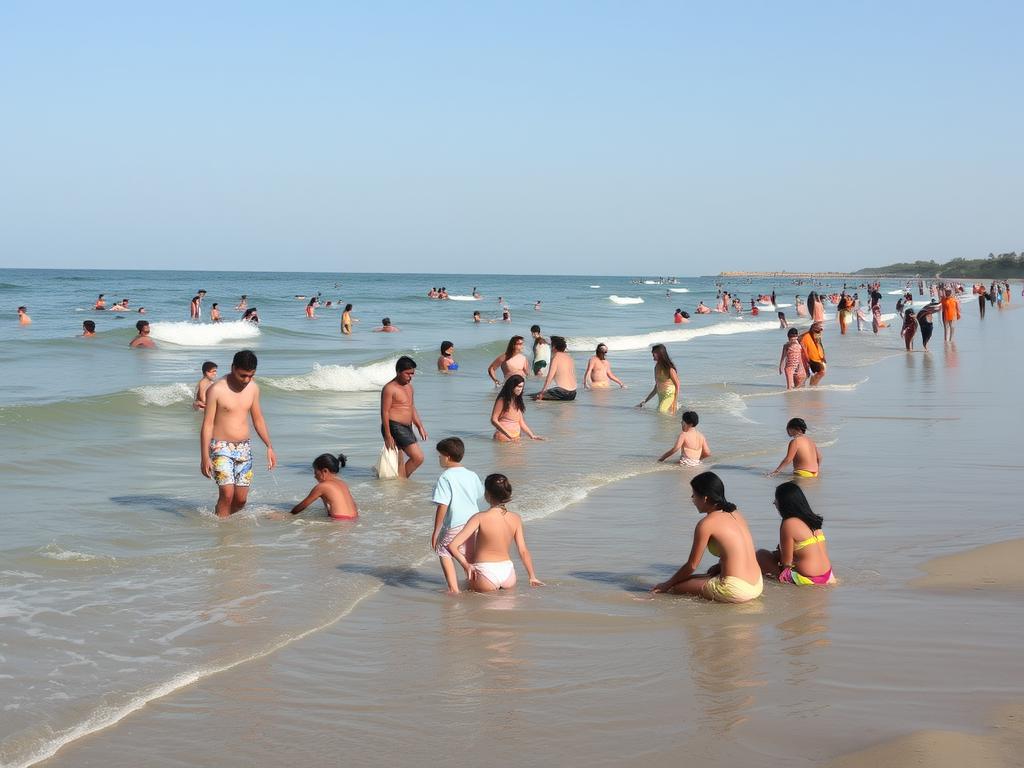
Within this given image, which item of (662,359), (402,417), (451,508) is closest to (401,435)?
(402,417)

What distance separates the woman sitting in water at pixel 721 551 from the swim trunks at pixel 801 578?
0.31 m

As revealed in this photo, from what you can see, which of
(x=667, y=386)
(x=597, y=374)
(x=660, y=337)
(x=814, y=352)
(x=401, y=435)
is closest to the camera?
(x=401, y=435)

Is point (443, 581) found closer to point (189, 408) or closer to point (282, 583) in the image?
point (282, 583)

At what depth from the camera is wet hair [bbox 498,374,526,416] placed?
13.1 meters

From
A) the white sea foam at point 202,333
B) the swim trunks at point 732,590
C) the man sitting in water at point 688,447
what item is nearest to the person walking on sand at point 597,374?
the man sitting in water at point 688,447

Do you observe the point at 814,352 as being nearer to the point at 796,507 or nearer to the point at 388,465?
the point at 388,465

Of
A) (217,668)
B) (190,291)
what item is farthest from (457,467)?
(190,291)

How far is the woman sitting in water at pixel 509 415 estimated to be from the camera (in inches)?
523

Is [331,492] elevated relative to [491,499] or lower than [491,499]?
lower

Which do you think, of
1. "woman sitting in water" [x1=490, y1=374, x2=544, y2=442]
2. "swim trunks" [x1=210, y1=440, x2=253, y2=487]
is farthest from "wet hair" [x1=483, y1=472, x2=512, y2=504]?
"woman sitting in water" [x1=490, y1=374, x2=544, y2=442]

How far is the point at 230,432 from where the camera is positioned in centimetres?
866

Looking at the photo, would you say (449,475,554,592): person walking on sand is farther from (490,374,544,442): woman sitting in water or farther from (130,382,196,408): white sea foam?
(130,382,196,408): white sea foam

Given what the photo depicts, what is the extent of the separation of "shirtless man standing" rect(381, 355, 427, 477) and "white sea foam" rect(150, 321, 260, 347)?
2603 centimetres

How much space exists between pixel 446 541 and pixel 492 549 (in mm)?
325
